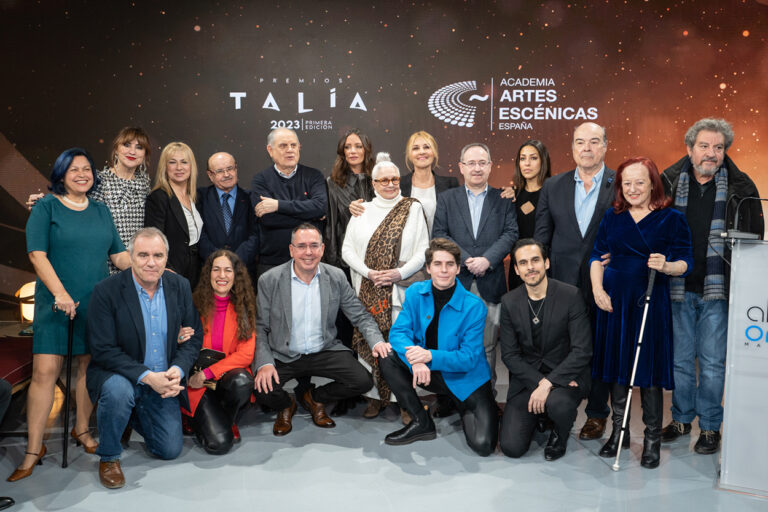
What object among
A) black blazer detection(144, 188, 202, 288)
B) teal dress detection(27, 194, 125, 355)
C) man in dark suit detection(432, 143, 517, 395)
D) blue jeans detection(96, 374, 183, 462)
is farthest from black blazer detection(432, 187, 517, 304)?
teal dress detection(27, 194, 125, 355)

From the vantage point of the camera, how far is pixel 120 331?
3.18 metres

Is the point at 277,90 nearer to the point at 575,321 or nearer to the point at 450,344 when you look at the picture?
the point at 450,344

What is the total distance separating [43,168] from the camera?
5.44 meters

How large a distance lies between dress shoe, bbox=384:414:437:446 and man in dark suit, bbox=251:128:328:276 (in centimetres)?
135

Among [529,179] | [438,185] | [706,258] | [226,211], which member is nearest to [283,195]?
[226,211]

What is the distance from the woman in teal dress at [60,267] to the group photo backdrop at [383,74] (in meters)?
2.20

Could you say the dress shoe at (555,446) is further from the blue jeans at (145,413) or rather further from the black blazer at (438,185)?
the blue jeans at (145,413)

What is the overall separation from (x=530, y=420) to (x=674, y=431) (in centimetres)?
89

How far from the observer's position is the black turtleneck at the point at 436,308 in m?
3.55

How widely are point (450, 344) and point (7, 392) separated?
220 centimetres

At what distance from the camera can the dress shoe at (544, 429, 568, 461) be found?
330cm

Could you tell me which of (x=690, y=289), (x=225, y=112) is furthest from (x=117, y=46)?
(x=690, y=289)

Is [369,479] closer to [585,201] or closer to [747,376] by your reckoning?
[747,376]

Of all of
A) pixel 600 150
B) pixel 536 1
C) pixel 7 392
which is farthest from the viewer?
pixel 536 1
